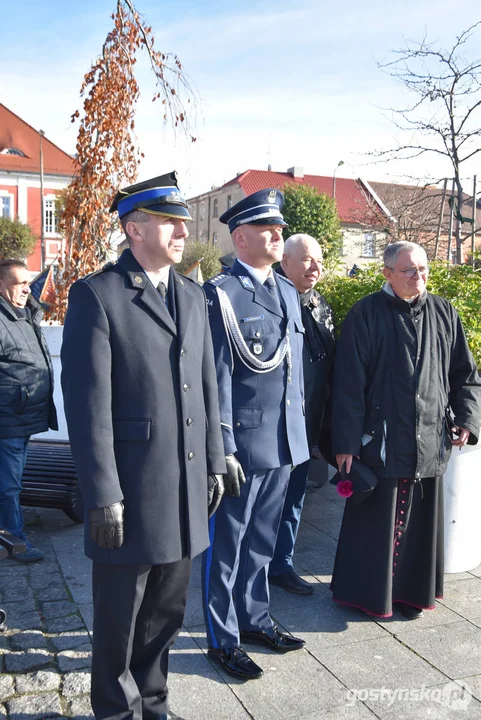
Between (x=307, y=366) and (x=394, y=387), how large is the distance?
2.24 feet

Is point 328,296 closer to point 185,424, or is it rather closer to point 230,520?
point 230,520

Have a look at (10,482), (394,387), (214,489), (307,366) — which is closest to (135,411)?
(214,489)

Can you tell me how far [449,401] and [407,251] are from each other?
0.96 meters

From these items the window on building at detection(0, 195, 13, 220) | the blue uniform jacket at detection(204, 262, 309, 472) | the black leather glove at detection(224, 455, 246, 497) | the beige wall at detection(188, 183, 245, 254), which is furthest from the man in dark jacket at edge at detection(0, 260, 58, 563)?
the beige wall at detection(188, 183, 245, 254)

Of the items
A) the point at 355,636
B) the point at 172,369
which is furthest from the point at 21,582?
the point at 172,369

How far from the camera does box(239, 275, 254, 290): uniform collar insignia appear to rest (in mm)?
3520

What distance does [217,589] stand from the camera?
134 inches

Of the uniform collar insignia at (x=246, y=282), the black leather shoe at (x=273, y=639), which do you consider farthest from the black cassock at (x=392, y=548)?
the uniform collar insignia at (x=246, y=282)

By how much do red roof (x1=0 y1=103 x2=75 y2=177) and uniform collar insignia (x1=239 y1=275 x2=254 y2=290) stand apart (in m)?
42.6

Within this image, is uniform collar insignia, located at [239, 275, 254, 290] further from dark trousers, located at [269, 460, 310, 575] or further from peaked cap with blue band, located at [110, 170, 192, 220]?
dark trousers, located at [269, 460, 310, 575]

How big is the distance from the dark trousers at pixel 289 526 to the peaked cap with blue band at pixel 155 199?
2310 millimetres

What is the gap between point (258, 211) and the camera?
3.48 meters

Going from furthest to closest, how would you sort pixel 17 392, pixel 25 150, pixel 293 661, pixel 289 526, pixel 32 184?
pixel 25 150 → pixel 32 184 → pixel 17 392 → pixel 289 526 → pixel 293 661

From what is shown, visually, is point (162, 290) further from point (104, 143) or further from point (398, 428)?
point (104, 143)
